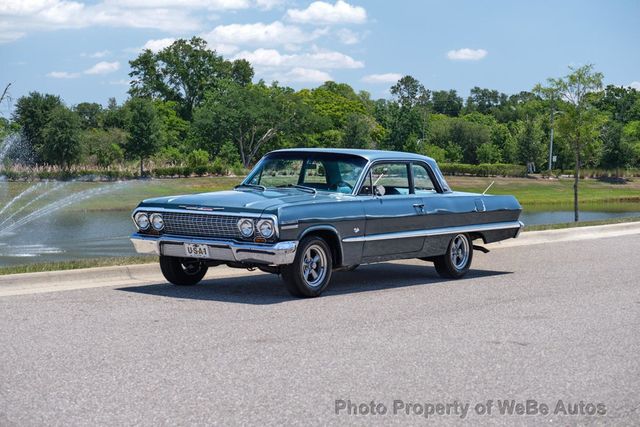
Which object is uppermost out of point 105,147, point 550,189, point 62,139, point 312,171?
point 62,139

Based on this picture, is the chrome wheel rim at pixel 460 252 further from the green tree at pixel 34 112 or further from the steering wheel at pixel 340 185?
the green tree at pixel 34 112

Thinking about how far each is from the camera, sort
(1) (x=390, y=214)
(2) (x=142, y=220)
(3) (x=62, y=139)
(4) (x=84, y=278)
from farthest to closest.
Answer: (3) (x=62, y=139) < (4) (x=84, y=278) < (1) (x=390, y=214) < (2) (x=142, y=220)

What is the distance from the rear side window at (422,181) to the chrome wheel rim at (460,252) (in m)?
0.74

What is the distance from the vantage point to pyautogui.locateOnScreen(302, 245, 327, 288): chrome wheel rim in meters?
10.5

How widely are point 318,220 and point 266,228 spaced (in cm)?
68

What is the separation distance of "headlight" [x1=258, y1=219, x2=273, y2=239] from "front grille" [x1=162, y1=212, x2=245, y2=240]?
0.94ft

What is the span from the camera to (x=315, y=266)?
419 inches

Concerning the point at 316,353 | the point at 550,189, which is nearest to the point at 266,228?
the point at 316,353

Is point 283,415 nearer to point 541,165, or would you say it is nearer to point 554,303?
point 554,303

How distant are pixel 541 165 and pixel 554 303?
295 ft

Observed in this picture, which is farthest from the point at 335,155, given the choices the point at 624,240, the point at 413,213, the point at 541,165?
the point at 541,165

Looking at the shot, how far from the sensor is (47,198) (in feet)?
171

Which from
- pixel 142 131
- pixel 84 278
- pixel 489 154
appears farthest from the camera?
pixel 489 154

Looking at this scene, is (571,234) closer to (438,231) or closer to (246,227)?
(438,231)
